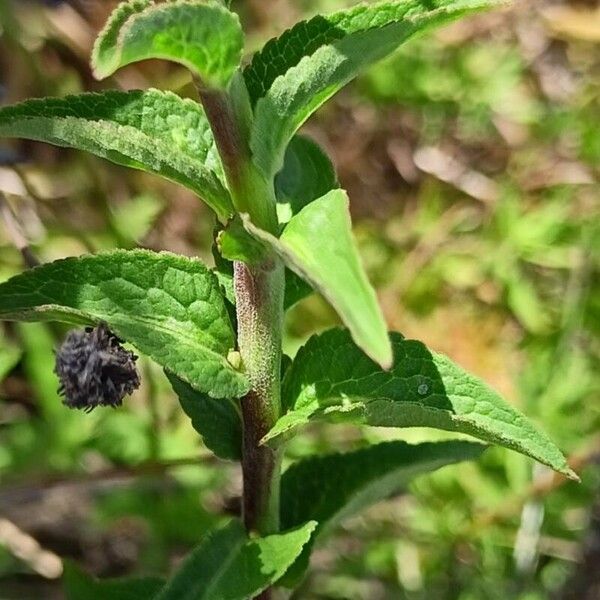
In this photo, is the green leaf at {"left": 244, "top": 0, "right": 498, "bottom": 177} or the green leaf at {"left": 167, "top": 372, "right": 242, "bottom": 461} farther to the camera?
the green leaf at {"left": 167, "top": 372, "right": 242, "bottom": 461}

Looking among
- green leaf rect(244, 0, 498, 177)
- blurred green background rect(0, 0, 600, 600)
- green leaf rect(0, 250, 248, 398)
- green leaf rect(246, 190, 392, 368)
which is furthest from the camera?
blurred green background rect(0, 0, 600, 600)

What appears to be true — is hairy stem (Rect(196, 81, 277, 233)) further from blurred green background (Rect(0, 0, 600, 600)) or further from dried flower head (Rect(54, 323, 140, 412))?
blurred green background (Rect(0, 0, 600, 600))

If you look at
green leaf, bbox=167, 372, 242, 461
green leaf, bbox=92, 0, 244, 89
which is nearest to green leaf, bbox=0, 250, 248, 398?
green leaf, bbox=167, 372, 242, 461

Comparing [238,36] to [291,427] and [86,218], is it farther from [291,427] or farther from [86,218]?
[86,218]

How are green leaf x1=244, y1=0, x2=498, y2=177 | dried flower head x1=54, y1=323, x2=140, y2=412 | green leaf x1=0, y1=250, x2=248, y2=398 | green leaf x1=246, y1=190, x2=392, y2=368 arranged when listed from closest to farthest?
green leaf x1=246, y1=190, x2=392, y2=368 < green leaf x1=244, y1=0, x2=498, y2=177 < green leaf x1=0, y1=250, x2=248, y2=398 < dried flower head x1=54, y1=323, x2=140, y2=412

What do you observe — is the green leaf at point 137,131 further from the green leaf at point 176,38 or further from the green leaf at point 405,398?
the green leaf at point 405,398

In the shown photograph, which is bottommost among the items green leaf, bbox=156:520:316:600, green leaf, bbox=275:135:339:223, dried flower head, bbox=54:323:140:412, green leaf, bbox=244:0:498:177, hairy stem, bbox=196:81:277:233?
green leaf, bbox=156:520:316:600

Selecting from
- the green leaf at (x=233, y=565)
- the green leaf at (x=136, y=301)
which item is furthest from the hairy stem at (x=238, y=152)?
the green leaf at (x=233, y=565)

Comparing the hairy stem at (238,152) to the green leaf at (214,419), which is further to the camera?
the green leaf at (214,419)

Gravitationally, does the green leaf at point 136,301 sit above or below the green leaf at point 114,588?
above
